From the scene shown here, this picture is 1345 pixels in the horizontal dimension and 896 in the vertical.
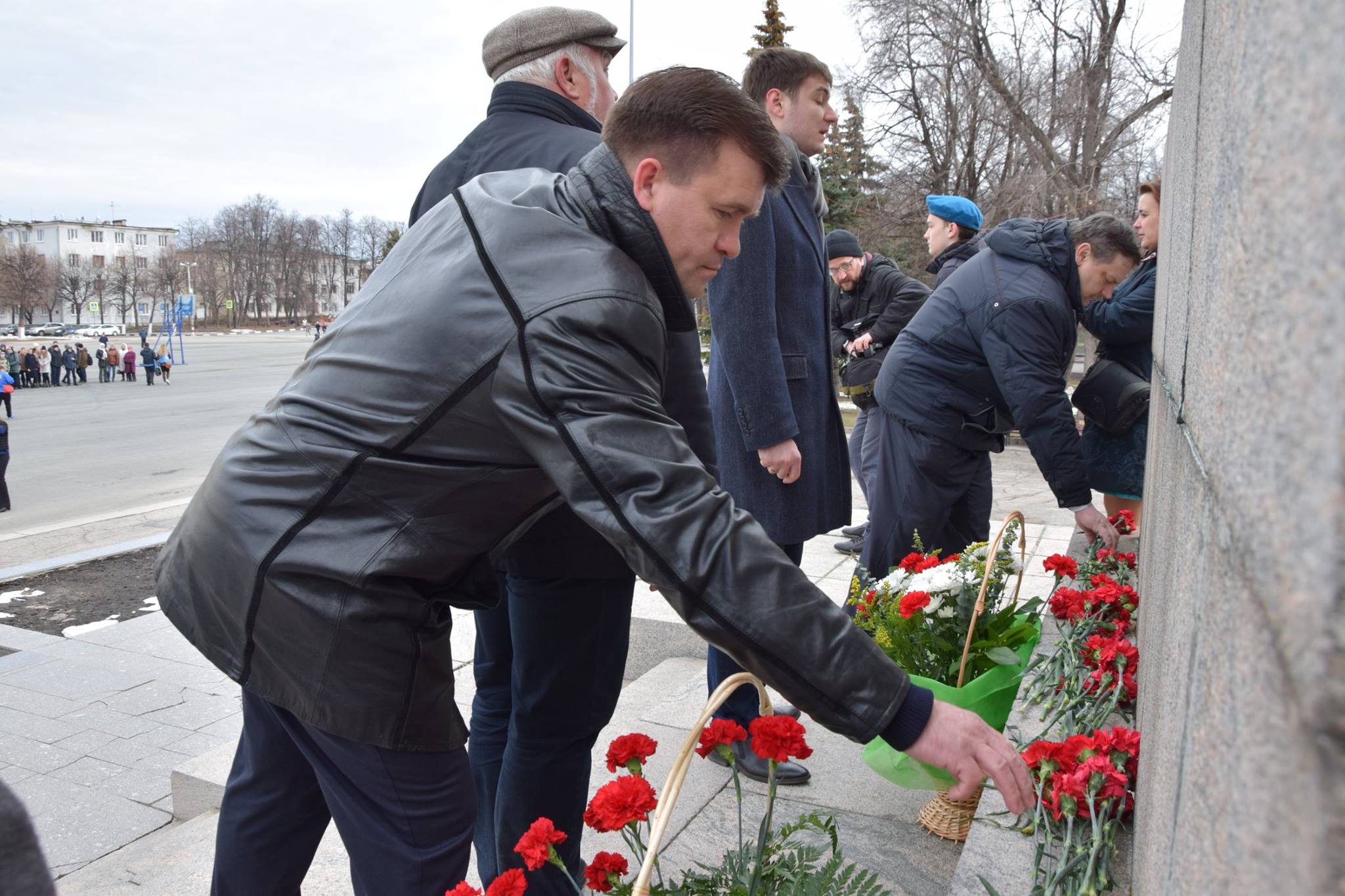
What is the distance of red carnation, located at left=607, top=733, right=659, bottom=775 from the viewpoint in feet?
5.69

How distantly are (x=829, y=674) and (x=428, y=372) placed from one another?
0.72m

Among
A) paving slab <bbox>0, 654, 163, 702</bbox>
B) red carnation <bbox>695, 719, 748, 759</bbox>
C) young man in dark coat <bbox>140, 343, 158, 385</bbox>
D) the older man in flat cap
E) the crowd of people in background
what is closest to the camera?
red carnation <bbox>695, 719, 748, 759</bbox>

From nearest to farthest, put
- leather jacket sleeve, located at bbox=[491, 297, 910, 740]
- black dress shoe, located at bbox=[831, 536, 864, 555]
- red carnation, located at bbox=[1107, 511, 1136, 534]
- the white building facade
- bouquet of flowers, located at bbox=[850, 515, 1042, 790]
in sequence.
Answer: leather jacket sleeve, located at bbox=[491, 297, 910, 740] < bouquet of flowers, located at bbox=[850, 515, 1042, 790] < red carnation, located at bbox=[1107, 511, 1136, 534] < black dress shoe, located at bbox=[831, 536, 864, 555] < the white building facade

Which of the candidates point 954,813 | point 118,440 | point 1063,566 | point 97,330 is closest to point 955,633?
point 954,813

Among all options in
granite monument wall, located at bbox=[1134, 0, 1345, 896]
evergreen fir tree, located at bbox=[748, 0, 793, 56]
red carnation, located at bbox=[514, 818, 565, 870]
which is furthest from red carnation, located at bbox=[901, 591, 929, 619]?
evergreen fir tree, located at bbox=[748, 0, 793, 56]

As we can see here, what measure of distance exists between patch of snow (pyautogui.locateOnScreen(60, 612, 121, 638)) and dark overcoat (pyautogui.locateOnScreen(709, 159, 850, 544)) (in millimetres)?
3894

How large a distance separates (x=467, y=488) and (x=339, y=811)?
0.59 m

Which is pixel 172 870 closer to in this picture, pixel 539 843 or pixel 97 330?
pixel 539 843

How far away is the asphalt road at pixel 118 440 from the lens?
33.3ft

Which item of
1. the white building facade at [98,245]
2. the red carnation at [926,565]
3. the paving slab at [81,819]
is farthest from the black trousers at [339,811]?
the white building facade at [98,245]

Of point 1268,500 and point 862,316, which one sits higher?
point 862,316

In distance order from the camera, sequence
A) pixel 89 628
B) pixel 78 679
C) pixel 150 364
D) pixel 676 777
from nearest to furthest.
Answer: pixel 676 777, pixel 78 679, pixel 89 628, pixel 150 364

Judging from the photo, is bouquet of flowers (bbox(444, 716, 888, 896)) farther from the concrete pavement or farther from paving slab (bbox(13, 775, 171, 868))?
the concrete pavement

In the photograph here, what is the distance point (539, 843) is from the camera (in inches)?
61.2
